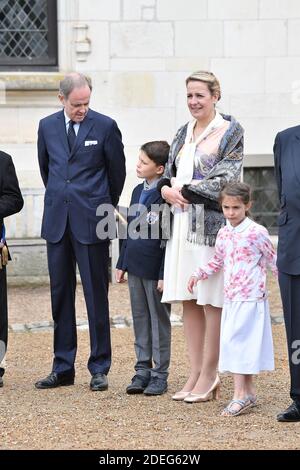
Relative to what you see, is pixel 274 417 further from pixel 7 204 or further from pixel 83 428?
pixel 7 204

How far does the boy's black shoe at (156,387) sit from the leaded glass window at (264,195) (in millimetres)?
5295

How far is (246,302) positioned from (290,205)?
2.08 feet

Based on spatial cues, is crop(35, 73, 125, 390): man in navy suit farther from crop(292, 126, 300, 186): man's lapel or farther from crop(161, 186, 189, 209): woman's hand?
crop(292, 126, 300, 186): man's lapel

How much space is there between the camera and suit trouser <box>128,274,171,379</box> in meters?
7.41

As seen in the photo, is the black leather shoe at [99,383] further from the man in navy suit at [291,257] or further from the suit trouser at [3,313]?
the man in navy suit at [291,257]

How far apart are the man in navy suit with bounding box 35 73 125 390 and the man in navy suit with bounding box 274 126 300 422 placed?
133 centimetres

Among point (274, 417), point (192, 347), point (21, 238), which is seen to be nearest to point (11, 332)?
point (21, 238)

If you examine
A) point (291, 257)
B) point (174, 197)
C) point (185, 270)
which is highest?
point (174, 197)

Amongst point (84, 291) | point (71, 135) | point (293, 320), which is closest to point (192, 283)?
point (293, 320)

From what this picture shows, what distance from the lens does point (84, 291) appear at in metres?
7.66

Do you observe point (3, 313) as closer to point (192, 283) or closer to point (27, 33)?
point (192, 283)

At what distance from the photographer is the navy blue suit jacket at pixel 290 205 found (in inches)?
259

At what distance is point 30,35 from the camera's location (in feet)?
40.3

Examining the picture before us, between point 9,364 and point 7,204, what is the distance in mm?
1385
